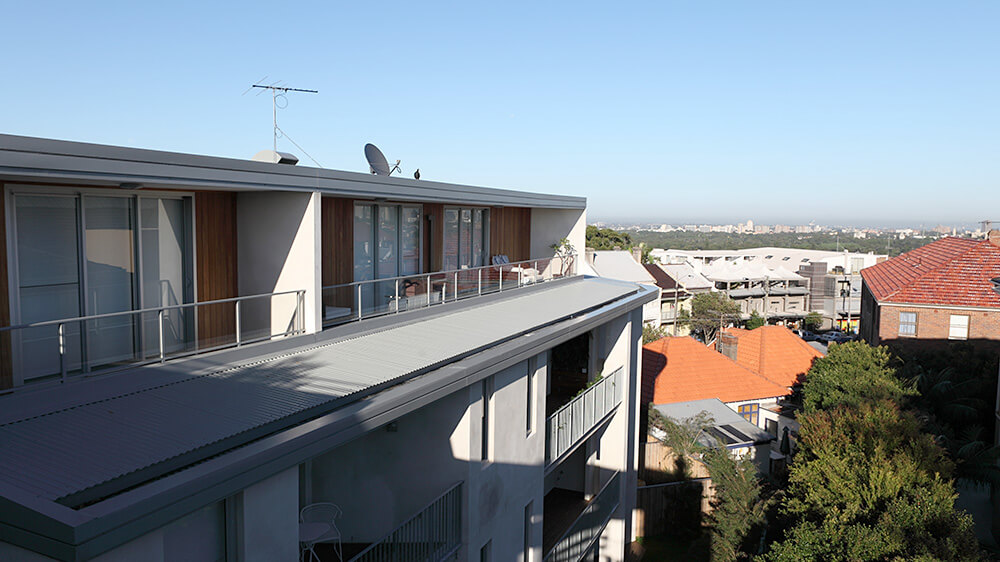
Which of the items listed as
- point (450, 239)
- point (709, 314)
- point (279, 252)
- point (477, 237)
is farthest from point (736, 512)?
point (709, 314)

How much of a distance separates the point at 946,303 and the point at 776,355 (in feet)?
28.3

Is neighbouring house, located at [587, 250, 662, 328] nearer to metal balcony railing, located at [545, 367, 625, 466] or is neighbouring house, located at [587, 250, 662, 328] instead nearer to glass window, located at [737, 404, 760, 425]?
glass window, located at [737, 404, 760, 425]

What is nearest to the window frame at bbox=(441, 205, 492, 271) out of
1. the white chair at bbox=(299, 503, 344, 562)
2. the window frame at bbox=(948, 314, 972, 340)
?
the white chair at bbox=(299, 503, 344, 562)

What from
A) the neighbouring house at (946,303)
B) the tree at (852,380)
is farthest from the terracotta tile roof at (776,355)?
the tree at (852,380)

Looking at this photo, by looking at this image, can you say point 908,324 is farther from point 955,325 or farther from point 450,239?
point 450,239

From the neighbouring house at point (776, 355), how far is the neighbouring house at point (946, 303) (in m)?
4.01

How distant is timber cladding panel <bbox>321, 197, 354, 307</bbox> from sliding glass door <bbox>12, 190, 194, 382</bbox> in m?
2.78

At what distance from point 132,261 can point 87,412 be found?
2.69m

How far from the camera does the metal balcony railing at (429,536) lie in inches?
355

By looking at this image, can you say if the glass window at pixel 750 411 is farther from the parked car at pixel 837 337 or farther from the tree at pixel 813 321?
the tree at pixel 813 321

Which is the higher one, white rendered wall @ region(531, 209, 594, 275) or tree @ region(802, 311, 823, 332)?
white rendered wall @ region(531, 209, 594, 275)

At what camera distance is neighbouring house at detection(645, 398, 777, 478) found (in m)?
21.4

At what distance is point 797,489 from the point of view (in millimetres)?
16000

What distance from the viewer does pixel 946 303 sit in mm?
34312
